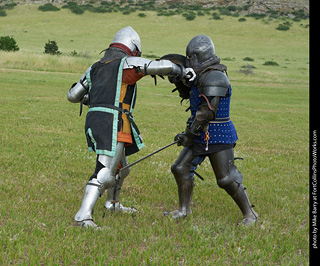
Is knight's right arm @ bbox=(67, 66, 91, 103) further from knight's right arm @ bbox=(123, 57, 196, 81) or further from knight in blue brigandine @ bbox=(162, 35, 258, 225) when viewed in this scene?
knight in blue brigandine @ bbox=(162, 35, 258, 225)

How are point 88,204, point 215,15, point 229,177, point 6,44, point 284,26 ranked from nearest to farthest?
point 88,204 → point 229,177 → point 6,44 → point 284,26 → point 215,15

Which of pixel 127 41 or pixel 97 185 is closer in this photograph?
pixel 97 185

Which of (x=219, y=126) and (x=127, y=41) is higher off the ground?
(x=127, y=41)

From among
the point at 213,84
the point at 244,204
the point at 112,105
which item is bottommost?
the point at 244,204

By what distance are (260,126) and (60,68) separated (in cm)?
2319

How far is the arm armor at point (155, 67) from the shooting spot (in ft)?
16.6

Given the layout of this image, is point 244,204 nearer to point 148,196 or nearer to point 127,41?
point 148,196

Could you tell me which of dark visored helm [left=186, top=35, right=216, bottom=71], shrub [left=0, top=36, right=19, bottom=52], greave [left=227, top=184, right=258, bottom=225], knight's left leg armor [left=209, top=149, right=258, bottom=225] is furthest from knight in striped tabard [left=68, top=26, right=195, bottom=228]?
shrub [left=0, top=36, right=19, bottom=52]

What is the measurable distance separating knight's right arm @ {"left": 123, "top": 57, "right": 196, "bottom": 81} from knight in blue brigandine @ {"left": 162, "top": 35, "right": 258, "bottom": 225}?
0.75 ft

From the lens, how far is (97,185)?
5.11 m

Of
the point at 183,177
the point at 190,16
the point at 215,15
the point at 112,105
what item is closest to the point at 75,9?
the point at 190,16

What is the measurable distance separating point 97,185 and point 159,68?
171cm

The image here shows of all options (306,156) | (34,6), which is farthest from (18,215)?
(34,6)

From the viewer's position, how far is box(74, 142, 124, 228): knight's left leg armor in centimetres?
495
